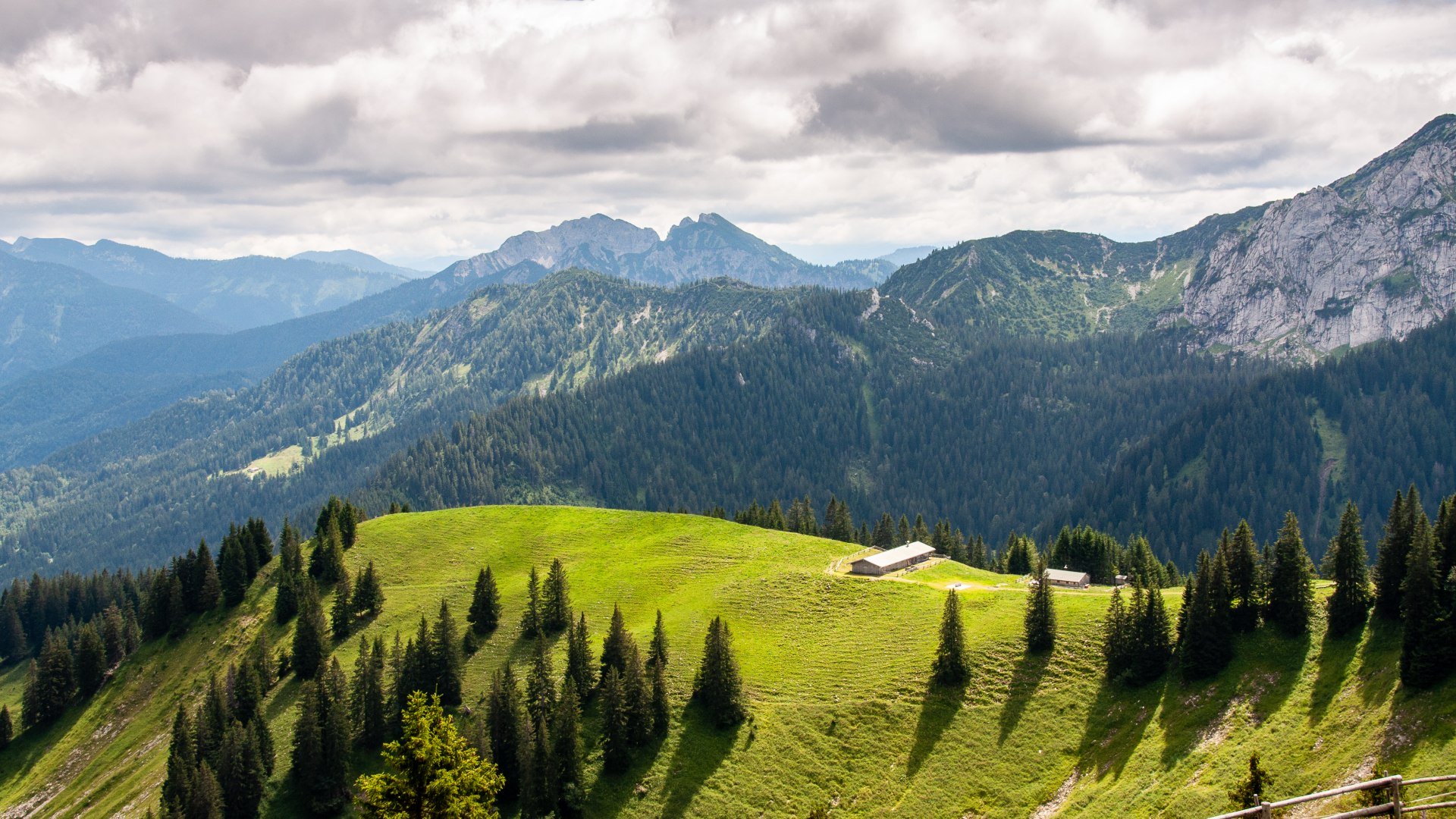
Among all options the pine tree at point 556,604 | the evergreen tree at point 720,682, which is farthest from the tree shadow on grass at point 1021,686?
the pine tree at point 556,604

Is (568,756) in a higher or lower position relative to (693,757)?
higher

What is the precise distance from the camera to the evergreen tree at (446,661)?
298 feet

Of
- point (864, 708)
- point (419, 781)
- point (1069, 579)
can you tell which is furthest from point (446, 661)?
point (1069, 579)

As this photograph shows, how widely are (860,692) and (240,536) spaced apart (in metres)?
97.3

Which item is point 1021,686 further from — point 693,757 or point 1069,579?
point 1069,579

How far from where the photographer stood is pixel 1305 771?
55.4 m

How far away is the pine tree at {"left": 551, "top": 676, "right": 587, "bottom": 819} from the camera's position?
73.8 metres

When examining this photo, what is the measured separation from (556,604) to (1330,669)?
244 feet

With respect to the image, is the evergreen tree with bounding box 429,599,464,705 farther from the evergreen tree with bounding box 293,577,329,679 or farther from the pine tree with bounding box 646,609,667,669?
the pine tree with bounding box 646,609,667,669

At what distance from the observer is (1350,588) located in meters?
71.2

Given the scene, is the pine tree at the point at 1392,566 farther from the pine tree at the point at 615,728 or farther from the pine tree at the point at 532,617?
the pine tree at the point at 532,617

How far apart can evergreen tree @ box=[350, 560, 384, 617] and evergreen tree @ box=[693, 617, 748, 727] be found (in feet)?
168

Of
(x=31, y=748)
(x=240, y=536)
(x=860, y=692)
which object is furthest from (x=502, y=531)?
(x=860, y=692)

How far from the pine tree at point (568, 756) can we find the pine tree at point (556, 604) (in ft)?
76.3
